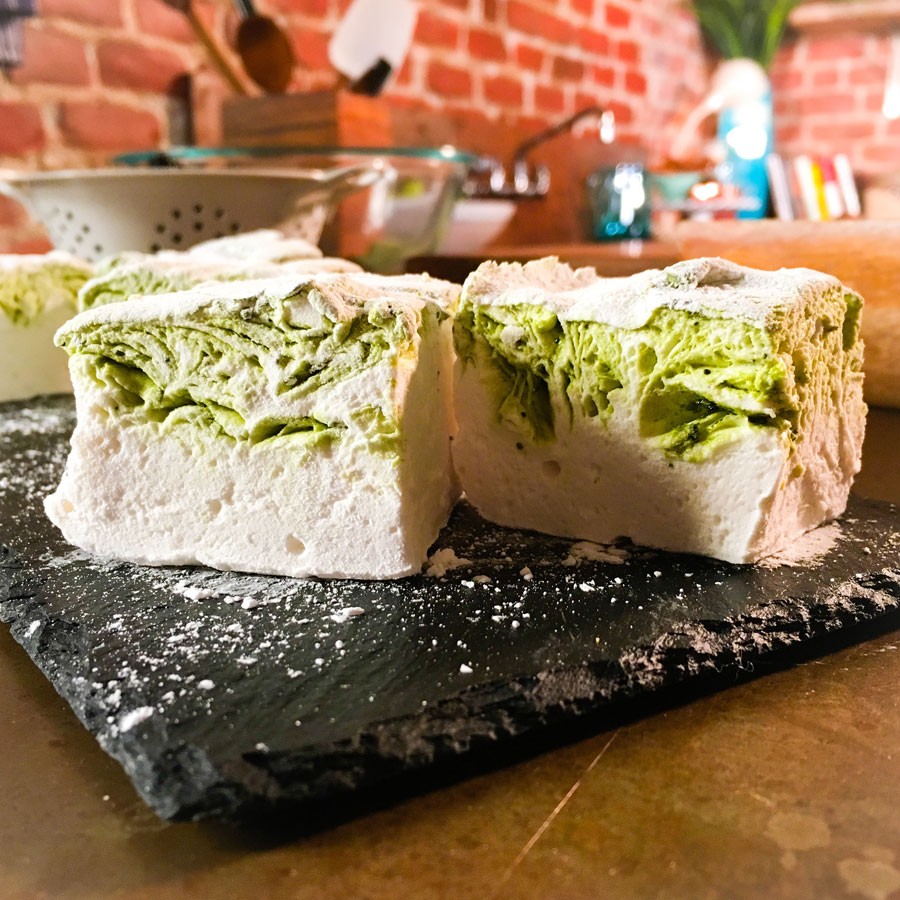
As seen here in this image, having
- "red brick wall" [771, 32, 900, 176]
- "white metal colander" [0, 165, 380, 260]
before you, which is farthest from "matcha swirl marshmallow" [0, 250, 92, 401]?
"red brick wall" [771, 32, 900, 176]

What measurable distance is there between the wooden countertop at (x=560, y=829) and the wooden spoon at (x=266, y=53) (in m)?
2.16

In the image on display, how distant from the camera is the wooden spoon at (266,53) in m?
2.44

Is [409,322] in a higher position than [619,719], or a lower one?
higher

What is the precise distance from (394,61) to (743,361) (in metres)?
1.86

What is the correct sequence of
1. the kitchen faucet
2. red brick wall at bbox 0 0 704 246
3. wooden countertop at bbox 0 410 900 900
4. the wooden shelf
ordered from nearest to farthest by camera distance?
wooden countertop at bbox 0 410 900 900, red brick wall at bbox 0 0 704 246, the kitchen faucet, the wooden shelf

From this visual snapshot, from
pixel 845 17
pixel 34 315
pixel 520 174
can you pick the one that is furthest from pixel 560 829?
pixel 845 17

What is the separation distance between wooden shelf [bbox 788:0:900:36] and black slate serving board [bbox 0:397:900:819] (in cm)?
412

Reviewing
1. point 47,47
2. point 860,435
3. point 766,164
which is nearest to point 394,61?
point 47,47

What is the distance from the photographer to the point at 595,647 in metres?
0.79

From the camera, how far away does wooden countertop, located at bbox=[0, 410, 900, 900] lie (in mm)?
550

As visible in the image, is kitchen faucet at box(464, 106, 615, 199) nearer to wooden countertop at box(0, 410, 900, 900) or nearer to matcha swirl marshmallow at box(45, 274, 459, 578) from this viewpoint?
matcha swirl marshmallow at box(45, 274, 459, 578)

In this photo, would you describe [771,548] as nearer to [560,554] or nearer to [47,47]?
[560,554]

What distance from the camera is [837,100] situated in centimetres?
481

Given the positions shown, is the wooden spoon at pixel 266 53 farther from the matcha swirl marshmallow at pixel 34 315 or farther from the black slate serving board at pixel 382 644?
the black slate serving board at pixel 382 644
